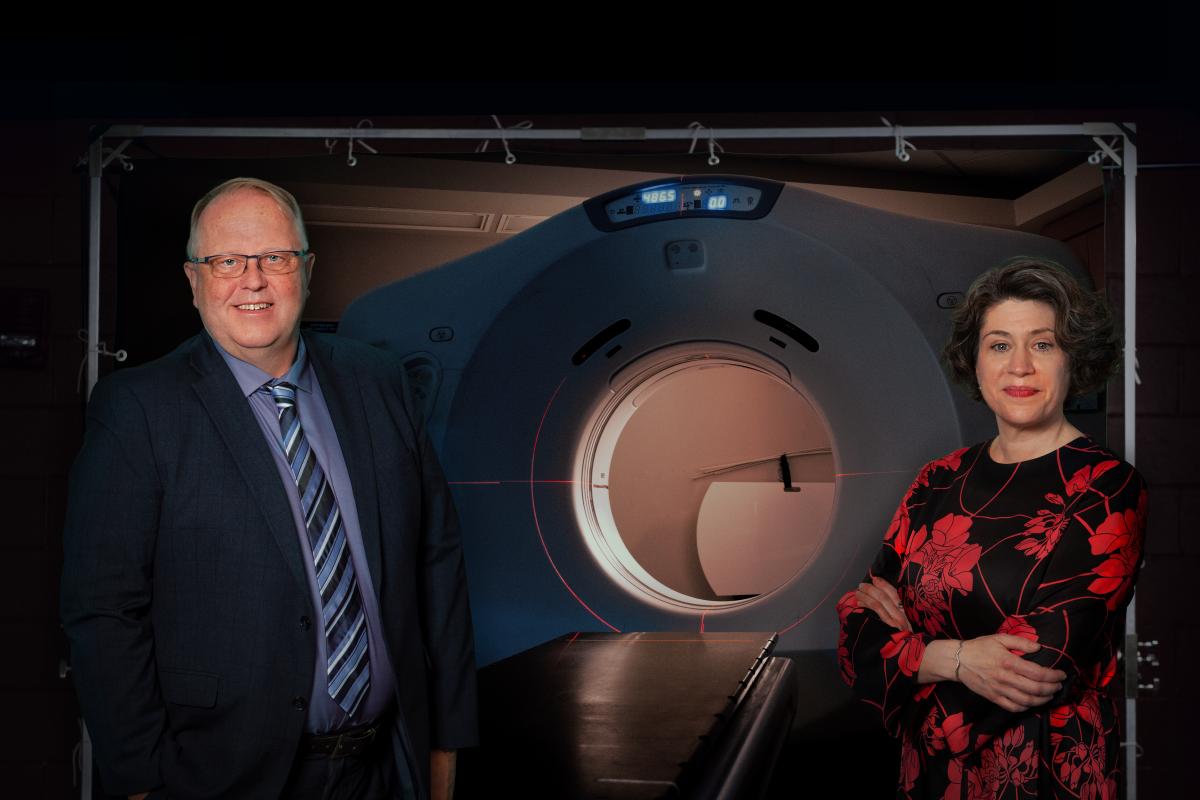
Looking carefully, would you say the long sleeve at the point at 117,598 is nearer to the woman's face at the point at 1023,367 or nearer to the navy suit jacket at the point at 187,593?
the navy suit jacket at the point at 187,593

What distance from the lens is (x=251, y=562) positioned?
1.12 meters

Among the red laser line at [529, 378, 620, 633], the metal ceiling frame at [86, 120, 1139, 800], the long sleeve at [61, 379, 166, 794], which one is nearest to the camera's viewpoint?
the long sleeve at [61, 379, 166, 794]

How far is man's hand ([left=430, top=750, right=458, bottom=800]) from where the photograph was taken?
127cm

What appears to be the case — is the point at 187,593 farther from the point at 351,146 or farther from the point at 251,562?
the point at 351,146

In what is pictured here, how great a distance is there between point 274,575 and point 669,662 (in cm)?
97

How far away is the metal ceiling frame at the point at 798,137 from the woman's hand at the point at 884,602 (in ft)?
1.76

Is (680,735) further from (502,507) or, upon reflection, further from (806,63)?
(806,63)

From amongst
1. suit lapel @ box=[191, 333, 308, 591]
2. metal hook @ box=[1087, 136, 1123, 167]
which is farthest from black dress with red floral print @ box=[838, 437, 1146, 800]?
suit lapel @ box=[191, 333, 308, 591]

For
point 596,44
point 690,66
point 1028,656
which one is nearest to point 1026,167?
point 690,66

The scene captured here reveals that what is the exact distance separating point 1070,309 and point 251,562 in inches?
42.0

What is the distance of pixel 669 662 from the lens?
6.26 feet

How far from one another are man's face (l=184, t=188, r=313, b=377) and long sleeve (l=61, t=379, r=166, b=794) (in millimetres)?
157

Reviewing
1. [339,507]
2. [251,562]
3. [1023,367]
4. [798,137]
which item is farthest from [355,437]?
[798,137]

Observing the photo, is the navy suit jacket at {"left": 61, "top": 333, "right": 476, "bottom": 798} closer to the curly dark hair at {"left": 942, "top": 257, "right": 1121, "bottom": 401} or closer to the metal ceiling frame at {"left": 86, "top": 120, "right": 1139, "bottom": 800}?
the metal ceiling frame at {"left": 86, "top": 120, "right": 1139, "bottom": 800}
